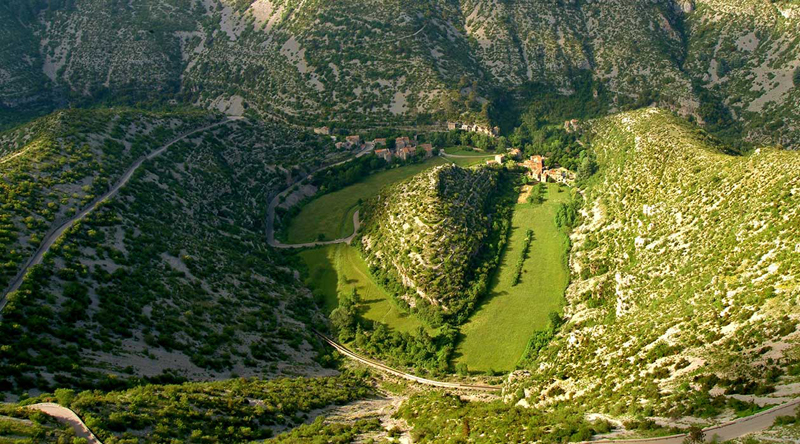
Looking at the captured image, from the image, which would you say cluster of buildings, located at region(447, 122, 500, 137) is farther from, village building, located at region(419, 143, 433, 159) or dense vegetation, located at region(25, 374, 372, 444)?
dense vegetation, located at region(25, 374, 372, 444)

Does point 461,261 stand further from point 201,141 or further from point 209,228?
point 201,141

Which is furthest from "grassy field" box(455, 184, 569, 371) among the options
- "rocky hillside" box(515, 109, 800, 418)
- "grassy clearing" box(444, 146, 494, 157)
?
"grassy clearing" box(444, 146, 494, 157)

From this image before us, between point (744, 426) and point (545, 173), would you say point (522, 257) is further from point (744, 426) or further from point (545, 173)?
point (744, 426)

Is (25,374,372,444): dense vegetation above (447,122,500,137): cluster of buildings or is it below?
below

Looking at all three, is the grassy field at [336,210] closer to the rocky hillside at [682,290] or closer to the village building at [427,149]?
the village building at [427,149]

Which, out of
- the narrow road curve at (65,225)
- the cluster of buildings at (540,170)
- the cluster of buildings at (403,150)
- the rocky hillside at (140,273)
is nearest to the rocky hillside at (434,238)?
the rocky hillside at (140,273)
